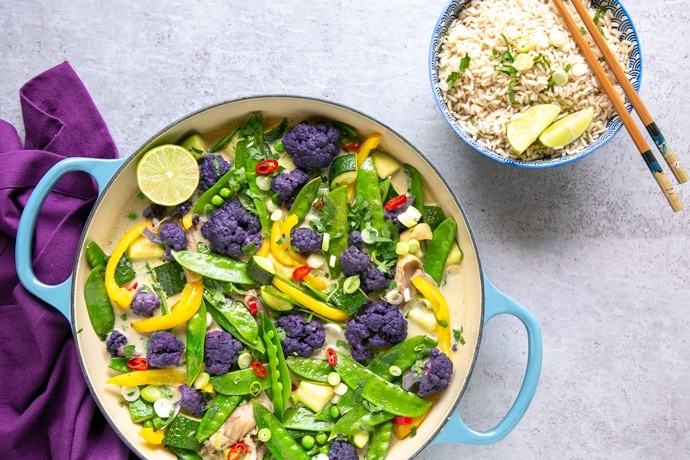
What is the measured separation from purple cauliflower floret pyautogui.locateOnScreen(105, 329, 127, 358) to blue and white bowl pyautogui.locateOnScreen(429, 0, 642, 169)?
187 cm

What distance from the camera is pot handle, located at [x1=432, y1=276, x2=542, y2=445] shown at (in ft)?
9.75

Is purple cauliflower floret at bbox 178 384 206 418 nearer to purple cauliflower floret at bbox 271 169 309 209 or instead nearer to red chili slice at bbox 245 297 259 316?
red chili slice at bbox 245 297 259 316

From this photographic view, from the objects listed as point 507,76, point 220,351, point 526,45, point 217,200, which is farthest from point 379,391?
point 526,45

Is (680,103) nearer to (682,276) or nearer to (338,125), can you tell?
(682,276)

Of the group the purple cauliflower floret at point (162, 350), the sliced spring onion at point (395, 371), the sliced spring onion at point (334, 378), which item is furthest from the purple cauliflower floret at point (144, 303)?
the sliced spring onion at point (395, 371)

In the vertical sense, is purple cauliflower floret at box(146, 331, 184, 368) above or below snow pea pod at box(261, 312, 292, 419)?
above

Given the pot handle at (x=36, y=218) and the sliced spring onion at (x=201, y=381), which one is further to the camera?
the sliced spring onion at (x=201, y=381)

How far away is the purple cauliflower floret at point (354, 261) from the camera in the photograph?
10.00 ft

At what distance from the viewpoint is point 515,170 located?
3396mm

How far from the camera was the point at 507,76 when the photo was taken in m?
2.97

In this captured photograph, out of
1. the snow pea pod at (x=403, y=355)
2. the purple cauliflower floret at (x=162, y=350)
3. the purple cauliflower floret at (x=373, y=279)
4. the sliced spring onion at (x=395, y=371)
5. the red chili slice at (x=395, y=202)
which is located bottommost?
the sliced spring onion at (x=395, y=371)

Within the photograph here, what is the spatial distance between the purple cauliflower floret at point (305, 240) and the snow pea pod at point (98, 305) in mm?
A: 947

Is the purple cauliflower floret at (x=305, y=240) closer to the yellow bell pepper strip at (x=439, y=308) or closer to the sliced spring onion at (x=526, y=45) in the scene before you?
the yellow bell pepper strip at (x=439, y=308)

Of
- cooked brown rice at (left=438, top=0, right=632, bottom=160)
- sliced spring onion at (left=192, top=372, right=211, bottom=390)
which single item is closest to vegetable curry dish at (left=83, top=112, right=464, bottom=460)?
sliced spring onion at (left=192, top=372, right=211, bottom=390)
